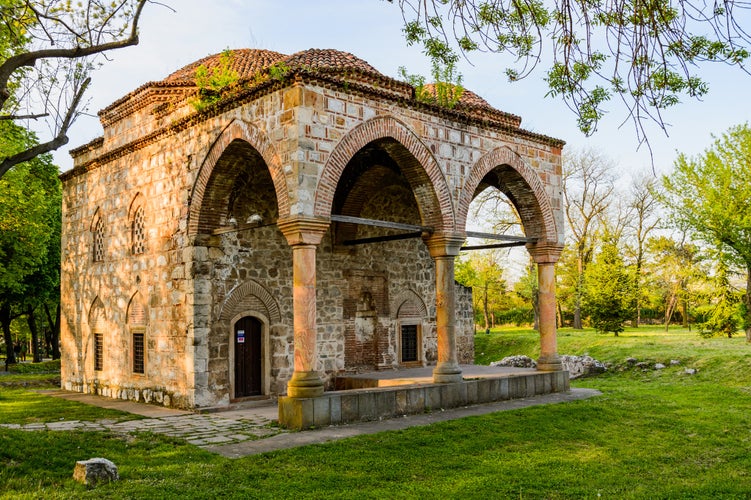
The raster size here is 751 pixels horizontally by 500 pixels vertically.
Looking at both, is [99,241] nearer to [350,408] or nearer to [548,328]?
[350,408]

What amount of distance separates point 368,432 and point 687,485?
4.00 meters

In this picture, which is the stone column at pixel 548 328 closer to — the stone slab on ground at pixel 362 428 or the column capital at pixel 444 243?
the stone slab on ground at pixel 362 428

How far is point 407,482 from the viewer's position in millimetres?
6934

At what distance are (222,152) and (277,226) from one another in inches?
80.3

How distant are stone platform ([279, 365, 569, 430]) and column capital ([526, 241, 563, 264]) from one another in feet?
7.68

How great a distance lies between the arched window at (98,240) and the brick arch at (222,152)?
4547 millimetres

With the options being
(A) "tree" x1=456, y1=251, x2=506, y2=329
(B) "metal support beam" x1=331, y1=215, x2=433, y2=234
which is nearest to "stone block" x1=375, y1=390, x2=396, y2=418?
(B) "metal support beam" x1=331, y1=215, x2=433, y2=234

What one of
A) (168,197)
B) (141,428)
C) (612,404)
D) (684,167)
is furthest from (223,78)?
(684,167)

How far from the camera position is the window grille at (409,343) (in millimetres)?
16297

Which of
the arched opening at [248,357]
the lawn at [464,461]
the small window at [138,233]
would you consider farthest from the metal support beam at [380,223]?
the small window at [138,233]

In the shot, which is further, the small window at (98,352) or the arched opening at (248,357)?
the small window at (98,352)

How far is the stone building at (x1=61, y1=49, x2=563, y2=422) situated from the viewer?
1022 cm

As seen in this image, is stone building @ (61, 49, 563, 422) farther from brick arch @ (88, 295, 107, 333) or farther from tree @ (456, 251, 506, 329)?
tree @ (456, 251, 506, 329)

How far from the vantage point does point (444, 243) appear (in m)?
11.8
